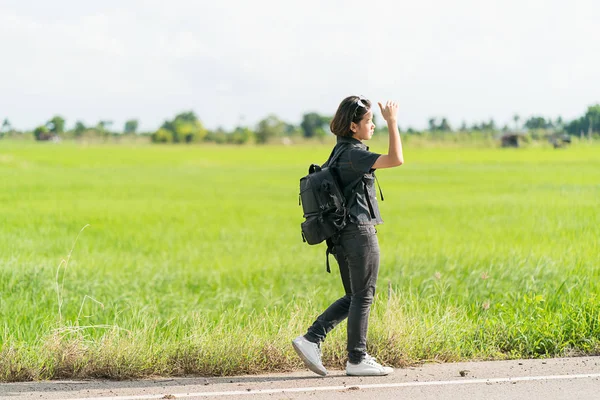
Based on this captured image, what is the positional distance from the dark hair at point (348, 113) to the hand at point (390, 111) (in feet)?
0.57

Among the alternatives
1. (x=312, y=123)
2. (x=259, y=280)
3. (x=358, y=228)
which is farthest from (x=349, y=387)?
(x=312, y=123)

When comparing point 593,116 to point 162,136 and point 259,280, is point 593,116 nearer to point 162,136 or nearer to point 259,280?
point 259,280

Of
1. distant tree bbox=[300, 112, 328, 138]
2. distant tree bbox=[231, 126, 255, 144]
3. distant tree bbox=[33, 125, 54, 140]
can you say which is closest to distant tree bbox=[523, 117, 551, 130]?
distant tree bbox=[33, 125, 54, 140]

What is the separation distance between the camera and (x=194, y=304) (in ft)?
32.3

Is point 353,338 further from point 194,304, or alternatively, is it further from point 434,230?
point 434,230

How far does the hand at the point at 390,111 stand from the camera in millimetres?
5223

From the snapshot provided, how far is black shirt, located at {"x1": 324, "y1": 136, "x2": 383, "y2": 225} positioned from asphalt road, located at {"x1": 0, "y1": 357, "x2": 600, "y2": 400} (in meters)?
1.19

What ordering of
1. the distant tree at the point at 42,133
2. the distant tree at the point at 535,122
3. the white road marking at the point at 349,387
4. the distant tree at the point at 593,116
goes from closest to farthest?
the white road marking at the point at 349,387 → the distant tree at the point at 593,116 → the distant tree at the point at 535,122 → the distant tree at the point at 42,133

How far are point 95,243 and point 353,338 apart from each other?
38.3 feet

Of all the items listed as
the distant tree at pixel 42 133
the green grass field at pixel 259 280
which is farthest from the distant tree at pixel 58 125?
the green grass field at pixel 259 280

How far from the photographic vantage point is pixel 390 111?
524 centimetres

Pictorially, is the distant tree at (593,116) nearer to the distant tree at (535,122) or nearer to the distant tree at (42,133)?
the distant tree at (535,122)

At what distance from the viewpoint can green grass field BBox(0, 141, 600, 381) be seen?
5.94m

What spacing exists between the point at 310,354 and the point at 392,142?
1.67 metres
